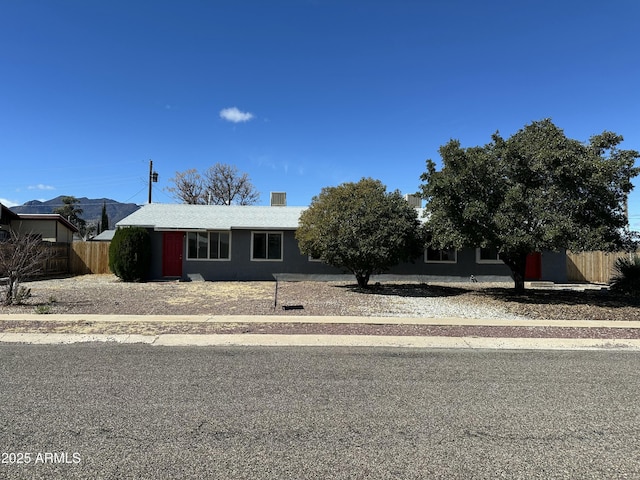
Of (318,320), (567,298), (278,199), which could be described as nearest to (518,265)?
(567,298)

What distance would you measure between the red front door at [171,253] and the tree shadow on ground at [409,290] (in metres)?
7.76

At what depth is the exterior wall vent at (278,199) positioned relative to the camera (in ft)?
85.7

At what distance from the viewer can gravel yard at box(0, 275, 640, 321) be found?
1164 centimetres

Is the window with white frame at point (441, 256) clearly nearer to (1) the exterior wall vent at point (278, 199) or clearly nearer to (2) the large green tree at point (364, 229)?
(2) the large green tree at point (364, 229)

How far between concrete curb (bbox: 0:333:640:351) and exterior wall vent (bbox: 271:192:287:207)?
700 inches

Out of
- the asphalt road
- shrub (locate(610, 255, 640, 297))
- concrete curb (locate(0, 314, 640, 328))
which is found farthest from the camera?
shrub (locate(610, 255, 640, 297))

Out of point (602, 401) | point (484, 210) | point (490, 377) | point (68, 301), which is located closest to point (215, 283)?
point (68, 301)

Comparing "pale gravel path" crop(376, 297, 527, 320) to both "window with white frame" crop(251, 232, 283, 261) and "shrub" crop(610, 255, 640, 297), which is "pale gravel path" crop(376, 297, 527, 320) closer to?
"shrub" crop(610, 255, 640, 297)

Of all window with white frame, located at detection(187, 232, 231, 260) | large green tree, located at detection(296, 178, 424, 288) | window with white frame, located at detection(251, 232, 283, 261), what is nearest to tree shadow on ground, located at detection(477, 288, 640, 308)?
large green tree, located at detection(296, 178, 424, 288)

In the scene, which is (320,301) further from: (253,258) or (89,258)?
(89,258)

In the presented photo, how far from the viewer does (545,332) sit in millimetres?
9492

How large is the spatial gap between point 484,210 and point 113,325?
32.3 feet

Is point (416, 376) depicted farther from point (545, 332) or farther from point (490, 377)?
point (545, 332)

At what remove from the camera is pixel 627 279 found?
1661 cm
